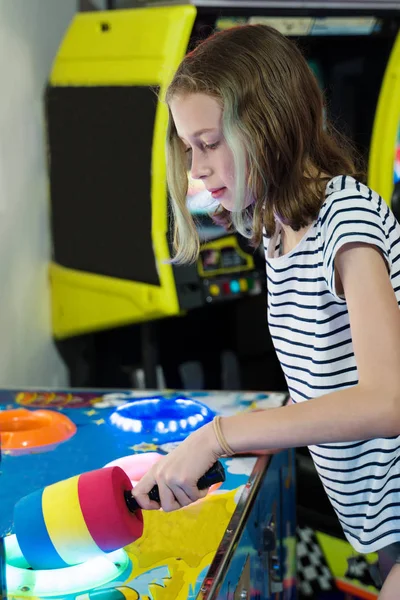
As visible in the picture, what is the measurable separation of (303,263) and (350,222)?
17 cm

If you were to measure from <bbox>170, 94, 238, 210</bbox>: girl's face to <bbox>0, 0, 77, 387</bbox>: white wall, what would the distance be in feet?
3.96

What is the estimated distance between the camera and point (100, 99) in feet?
7.57

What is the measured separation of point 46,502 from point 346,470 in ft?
1.38

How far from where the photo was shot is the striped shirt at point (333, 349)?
1.06 metres

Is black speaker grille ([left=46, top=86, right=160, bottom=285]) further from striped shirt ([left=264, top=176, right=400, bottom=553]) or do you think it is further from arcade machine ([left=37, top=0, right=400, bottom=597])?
striped shirt ([left=264, top=176, right=400, bottom=553])

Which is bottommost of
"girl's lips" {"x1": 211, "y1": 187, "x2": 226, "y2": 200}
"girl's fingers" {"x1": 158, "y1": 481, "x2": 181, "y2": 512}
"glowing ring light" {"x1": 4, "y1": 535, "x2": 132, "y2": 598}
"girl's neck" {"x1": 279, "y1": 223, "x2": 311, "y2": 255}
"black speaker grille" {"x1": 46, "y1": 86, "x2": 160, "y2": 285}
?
"glowing ring light" {"x1": 4, "y1": 535, "x2": 132, "y2": 598}

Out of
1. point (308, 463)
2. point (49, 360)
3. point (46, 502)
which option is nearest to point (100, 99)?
point (49, 360)

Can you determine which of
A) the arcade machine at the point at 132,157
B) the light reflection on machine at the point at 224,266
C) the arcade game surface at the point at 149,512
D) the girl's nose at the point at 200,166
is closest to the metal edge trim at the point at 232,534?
the arcade game surface at the point at 149,512

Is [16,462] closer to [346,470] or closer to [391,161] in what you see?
[346,470]

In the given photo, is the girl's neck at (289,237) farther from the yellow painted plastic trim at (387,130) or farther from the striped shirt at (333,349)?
the yellow painted plastic trim at (387,130)

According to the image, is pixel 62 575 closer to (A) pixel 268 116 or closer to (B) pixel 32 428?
(B) pixel 32 428

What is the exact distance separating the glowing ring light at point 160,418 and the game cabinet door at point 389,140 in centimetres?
127

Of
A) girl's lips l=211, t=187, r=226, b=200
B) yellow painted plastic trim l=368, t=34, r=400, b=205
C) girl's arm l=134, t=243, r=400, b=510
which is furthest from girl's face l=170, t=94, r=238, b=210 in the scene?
yellow painted plastic trim l=368, t=34, r=400, b=205

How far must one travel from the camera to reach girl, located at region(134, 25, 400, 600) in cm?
93
